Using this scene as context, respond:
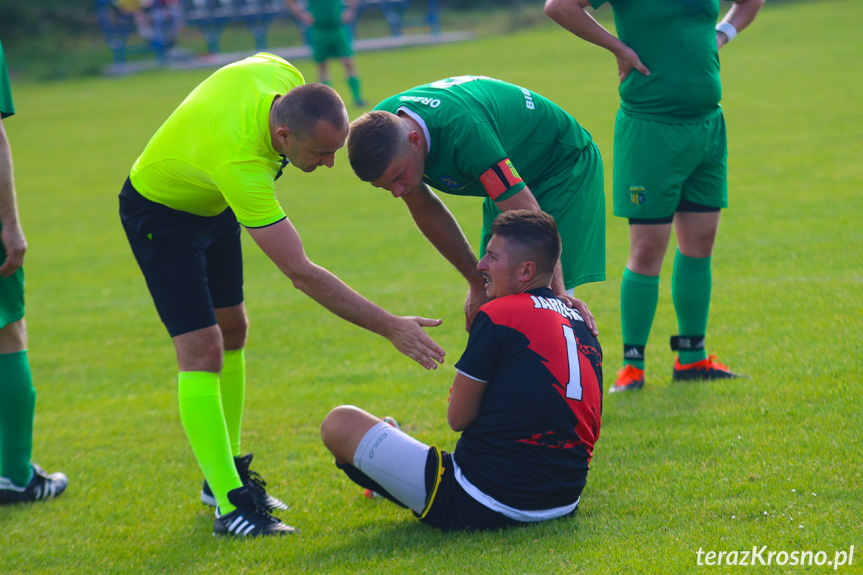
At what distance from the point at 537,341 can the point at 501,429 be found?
14.6 inches

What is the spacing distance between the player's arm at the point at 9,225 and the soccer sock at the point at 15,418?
517mm

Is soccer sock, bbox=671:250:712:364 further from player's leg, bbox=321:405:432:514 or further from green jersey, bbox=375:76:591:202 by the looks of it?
player's leg, bbox=321:405:432:514

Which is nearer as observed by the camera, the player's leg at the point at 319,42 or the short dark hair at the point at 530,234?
the short dark hair at the point at 530,234

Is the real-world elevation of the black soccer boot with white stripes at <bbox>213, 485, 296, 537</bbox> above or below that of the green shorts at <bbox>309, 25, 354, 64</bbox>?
below

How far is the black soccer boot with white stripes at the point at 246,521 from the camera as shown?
147 inches

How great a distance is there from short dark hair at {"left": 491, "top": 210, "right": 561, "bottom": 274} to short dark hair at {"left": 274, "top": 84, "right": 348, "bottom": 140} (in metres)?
0.73

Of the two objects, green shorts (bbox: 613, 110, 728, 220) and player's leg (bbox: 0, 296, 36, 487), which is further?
green shorts (bbox: 613, 110, 728, 220)

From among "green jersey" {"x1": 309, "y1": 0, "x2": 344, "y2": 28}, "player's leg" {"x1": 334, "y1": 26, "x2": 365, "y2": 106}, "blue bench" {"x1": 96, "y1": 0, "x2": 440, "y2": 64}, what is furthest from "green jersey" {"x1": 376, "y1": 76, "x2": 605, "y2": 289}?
"blue bench" {"x1": 96, "y1": 0, "x2": 440, "y2": 64}

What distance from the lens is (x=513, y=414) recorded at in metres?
3.28

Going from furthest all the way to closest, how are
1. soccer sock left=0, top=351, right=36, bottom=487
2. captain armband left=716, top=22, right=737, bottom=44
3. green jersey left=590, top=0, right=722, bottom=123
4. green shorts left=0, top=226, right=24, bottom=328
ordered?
captain armband left=716, top=22, right=737, bottom=44 → green jersey left=590, top=0, right=722, bottom=123 → soccer sock left=0, top=351, right=36, bottom=487 → green shorts left=0, top=226, right=24, bottom=328

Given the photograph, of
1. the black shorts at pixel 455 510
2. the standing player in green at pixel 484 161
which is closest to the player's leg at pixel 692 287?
the standing player in green at pixel 484 161

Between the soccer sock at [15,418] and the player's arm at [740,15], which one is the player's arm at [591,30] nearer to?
the player's arm at [740,15]

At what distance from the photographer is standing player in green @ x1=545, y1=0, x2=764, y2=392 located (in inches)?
185

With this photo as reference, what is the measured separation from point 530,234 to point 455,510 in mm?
1142
